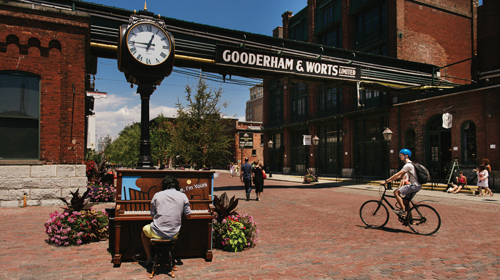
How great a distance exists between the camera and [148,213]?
5246mm

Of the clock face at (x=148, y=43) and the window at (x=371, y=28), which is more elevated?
the window at (x=371, y=28)

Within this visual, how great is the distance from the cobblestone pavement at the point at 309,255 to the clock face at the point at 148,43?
365 centimetres

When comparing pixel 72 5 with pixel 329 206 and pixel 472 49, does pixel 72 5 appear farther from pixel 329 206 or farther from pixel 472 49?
pixel 472 49

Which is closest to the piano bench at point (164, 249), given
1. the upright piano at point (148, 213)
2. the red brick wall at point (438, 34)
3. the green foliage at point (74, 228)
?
the upright piano at point (148, 213)

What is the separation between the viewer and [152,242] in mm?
4750

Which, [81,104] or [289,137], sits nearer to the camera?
[81,104]

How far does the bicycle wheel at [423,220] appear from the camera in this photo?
24.8ft

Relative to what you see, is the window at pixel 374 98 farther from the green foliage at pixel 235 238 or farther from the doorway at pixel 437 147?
the green foliage at pixel 235 238

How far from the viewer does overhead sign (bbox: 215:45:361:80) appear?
49.8ft

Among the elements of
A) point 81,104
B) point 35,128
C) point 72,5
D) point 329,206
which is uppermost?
point 72,5

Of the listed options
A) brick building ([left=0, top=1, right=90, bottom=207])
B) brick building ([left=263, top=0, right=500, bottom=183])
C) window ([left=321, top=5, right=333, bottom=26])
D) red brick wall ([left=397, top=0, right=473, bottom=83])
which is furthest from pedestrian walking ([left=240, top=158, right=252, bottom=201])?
window ([left=321, top=5, right=333, bottom=26])

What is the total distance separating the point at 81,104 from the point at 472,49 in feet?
110

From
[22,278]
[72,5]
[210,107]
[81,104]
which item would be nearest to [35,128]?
[81,104]

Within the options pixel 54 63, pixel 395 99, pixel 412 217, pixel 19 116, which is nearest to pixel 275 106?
pixel 395 99
